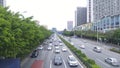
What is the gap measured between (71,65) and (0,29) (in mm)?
17172

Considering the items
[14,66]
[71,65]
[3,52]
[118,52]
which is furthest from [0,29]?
[118,52]

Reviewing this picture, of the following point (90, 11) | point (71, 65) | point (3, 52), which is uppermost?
point (90, 11)

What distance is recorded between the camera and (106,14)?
16325 cm

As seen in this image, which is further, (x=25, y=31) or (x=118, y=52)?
(x=118, y=52)

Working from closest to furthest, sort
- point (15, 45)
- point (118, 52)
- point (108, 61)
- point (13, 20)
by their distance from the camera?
point (15, 45), point (13, 20), point (108, 61), point (118, 52)

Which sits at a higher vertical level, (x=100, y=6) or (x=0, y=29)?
(x=100, y=6)

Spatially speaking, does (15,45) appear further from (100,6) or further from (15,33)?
(100,6)

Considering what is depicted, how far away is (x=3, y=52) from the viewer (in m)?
29.0

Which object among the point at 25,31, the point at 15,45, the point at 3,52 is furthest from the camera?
the point at 25,31

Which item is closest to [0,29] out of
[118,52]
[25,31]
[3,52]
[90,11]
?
[3,52]

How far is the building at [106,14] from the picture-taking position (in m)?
110

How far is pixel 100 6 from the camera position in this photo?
172750mm

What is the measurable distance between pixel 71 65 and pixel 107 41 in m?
53.9

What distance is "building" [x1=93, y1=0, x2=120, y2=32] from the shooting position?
110 metres
